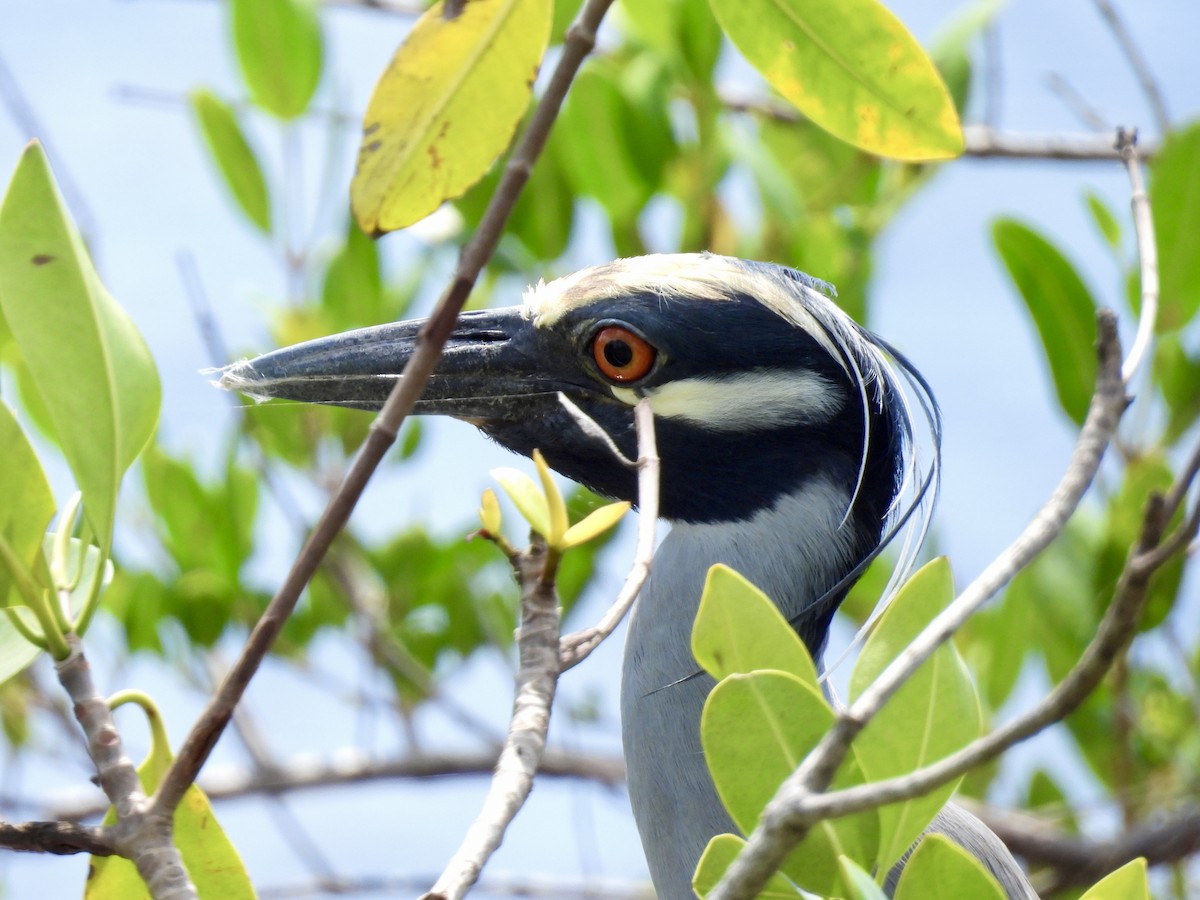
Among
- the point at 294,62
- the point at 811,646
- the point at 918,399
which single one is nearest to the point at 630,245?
the point at 294,62

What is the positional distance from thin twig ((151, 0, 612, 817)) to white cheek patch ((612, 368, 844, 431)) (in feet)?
3.22

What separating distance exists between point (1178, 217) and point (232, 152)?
6.56 ft

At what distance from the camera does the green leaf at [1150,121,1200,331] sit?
254cm

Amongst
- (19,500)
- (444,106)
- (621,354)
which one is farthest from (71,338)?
(621,354)

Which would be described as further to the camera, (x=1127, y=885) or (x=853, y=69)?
(x=853, y=69)

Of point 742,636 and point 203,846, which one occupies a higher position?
point 742,636

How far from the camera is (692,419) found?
1943 mm

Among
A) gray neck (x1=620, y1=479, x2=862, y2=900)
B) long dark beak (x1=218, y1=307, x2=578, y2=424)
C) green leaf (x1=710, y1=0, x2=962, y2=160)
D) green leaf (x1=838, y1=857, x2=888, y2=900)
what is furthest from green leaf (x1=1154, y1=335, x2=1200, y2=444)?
green leaf (x1=838, y1=857, x2=888, y2=900)

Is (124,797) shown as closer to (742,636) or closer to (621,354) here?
(742,636)

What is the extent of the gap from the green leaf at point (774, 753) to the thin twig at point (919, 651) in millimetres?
102

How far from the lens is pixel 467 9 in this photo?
1.09 meters

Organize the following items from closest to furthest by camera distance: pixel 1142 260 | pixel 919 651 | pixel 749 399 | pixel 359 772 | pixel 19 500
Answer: pixel 919 651 → pixel 19 500 → pixel 1142 260 → pixel 749 399 → pixel 359 772

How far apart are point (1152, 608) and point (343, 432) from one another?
5.81ft

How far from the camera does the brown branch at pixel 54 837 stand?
86 cm
